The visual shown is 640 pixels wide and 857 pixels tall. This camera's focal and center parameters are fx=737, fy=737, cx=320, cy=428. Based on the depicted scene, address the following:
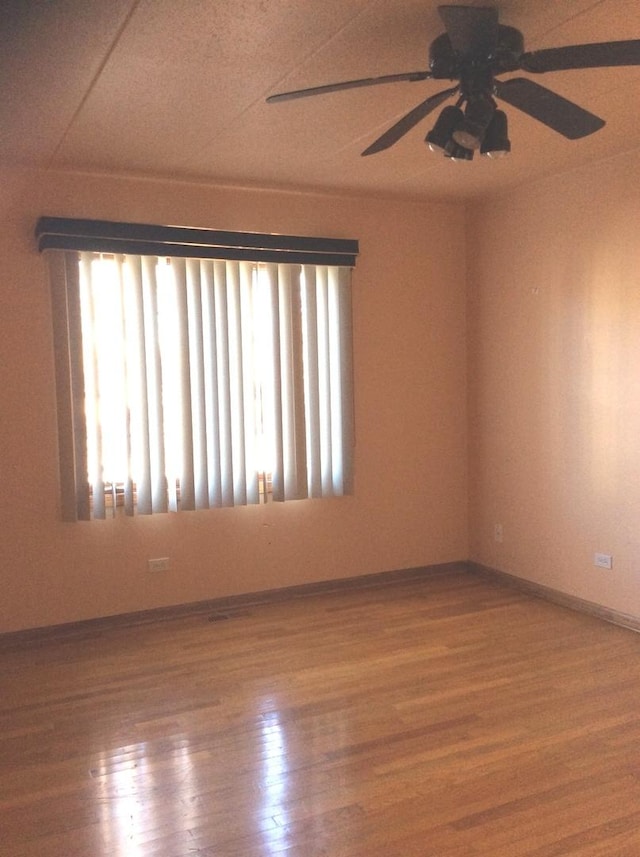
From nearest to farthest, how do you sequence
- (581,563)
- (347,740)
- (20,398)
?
(347,740) → (20,398) → (581,563)

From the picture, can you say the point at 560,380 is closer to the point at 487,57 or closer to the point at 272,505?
the point at 272,505

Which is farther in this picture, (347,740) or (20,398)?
(20,398)

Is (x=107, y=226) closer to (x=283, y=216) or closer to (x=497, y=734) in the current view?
(x=283, y=216)

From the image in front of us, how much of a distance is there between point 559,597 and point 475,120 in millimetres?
3128

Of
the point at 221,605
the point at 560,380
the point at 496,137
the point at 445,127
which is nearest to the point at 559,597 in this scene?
the point at 560,380

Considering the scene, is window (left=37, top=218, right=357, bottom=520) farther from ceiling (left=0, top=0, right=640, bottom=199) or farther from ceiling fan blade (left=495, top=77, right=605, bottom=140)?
ceiling fan blade (left=495, top=77, right=605, bottom=140)

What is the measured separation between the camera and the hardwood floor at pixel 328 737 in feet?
7.57

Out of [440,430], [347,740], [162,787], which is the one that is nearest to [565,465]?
[440,430]

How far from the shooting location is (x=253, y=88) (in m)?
2.98

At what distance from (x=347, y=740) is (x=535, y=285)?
3.00 meters

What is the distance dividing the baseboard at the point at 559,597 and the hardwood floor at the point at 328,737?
0.26 ft

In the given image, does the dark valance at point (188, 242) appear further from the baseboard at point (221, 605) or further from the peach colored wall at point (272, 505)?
the baseboard at point (221, 605)

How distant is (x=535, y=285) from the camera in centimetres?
462

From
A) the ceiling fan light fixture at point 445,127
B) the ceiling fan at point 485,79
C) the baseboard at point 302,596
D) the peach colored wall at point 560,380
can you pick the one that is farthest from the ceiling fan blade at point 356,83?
the baseboard at point 302,596
